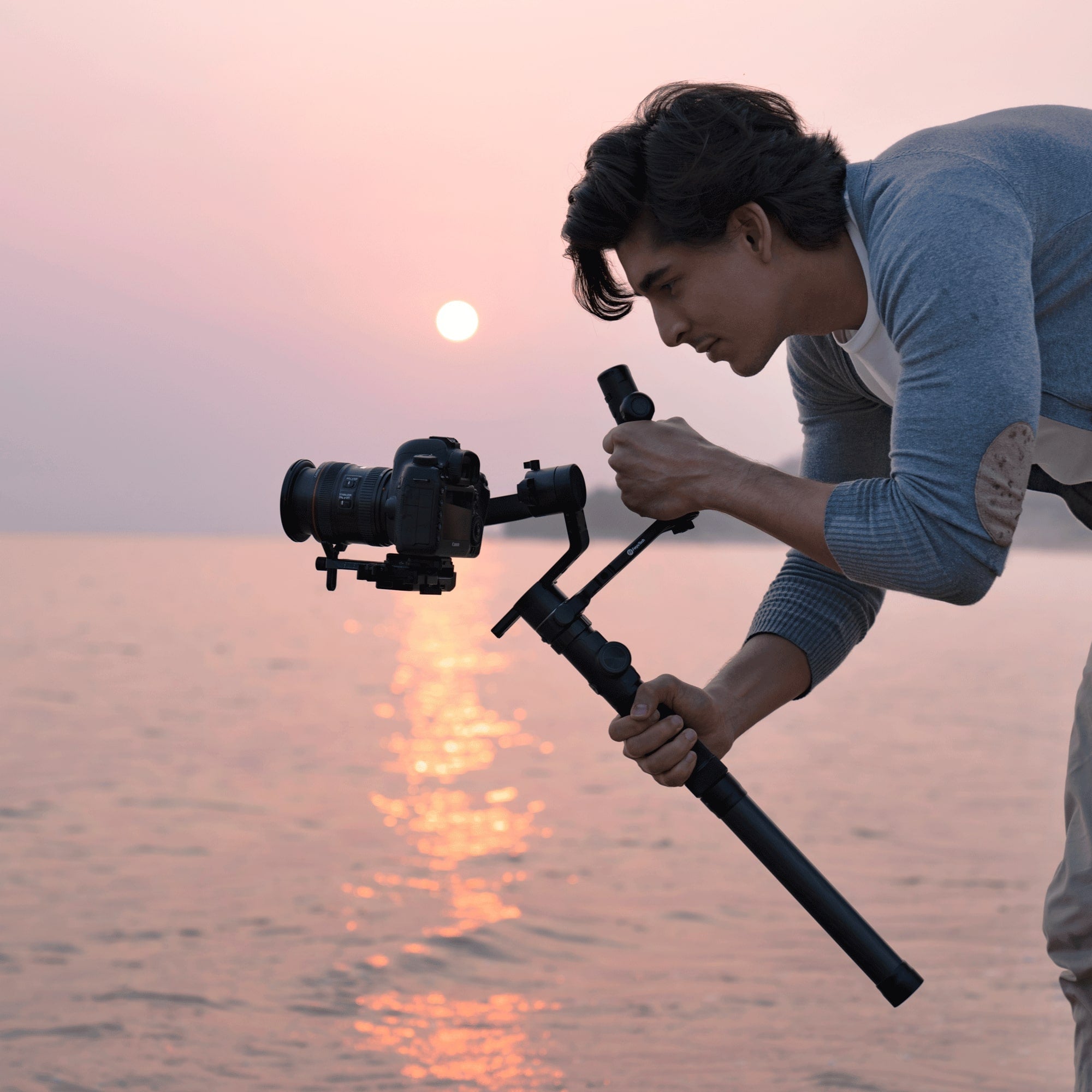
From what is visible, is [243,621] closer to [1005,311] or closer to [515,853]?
[515,853]

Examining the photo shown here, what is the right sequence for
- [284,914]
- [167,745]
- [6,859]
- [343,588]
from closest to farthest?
[284,914], [6,859], [167,745], [343,588]

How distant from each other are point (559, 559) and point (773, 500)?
0.44 m

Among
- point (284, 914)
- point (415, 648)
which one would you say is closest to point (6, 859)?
point (284, 914)

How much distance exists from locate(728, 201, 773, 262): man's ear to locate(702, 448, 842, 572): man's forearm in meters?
0.33

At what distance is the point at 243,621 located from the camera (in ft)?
96.7

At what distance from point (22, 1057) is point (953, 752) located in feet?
26.9

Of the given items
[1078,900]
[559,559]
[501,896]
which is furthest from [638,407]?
[501,896]

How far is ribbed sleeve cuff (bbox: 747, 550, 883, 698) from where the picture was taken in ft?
7.22

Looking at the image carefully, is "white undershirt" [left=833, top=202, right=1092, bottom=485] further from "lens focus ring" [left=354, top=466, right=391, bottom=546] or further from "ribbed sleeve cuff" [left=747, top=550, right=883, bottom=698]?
"lens focus ring" [left=354, top=466, right=391, bottom=546]

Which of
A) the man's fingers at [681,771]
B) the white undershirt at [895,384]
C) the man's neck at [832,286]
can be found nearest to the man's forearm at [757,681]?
the man's fingers at [681,771]

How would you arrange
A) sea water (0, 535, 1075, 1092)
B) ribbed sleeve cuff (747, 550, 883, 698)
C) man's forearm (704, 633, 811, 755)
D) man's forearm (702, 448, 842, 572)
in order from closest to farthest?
man's forearm (702, 448, 842, 572) → man's forearm (704, 633, 811, 755) → ribbed sleeve cuff (747, 550, 883, 698) → sea water (0, 535, 1075, 1092)

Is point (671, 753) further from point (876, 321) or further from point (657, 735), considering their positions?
point (876, 321)

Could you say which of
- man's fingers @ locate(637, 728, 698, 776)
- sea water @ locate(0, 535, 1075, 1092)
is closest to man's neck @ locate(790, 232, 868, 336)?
man's fingers @ locate(637, 728, 698, 776)

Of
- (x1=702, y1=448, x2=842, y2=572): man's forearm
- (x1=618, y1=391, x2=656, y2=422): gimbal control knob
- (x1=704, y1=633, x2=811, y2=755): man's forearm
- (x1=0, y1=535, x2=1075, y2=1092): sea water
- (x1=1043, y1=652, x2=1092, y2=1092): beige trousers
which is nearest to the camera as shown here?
(x1=702, y1=448, x2=842, y2=572): man's forearm
